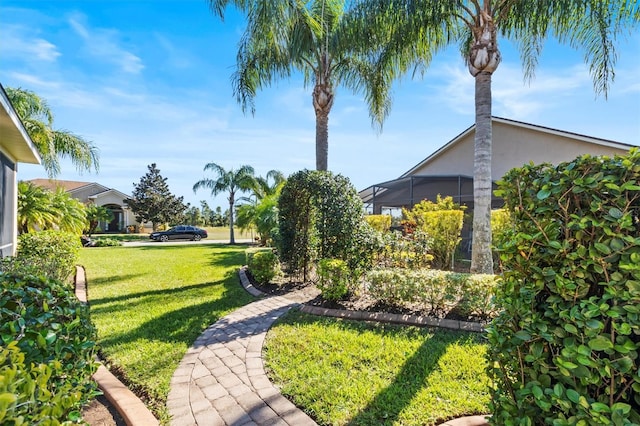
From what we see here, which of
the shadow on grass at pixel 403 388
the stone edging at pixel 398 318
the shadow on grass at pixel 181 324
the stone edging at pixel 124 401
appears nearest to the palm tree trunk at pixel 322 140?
the shadow on grass at pixel 181 324

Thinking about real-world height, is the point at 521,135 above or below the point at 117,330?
above

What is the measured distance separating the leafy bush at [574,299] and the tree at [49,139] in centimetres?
1615

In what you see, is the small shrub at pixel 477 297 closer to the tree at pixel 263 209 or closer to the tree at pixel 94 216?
the tree at pixel 263 209

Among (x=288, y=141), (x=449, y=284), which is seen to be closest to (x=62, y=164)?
(x=288, y=141)

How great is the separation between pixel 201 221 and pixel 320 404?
5062 centimetres

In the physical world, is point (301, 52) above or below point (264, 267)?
above

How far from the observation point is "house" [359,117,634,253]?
13.7 m

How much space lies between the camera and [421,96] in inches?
453

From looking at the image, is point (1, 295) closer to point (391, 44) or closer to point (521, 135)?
point (391, 44)

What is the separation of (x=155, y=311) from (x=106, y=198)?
37039mm

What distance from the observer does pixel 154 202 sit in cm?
3803

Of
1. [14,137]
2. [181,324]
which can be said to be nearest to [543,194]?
[181,324]

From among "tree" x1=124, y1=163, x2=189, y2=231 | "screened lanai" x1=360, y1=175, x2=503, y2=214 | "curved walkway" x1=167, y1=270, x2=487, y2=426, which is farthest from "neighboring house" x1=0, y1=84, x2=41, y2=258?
"tree" x1=124, y1=163, x2=189, y2=231

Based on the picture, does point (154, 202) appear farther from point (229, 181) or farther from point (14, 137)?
point (14, 137)
